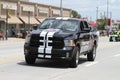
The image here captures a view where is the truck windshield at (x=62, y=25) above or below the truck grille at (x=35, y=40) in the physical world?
above

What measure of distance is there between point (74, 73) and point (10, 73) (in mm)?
2291

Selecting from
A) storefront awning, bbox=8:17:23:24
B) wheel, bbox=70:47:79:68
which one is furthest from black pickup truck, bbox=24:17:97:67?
storefront awning, bbox=8:17:23:24

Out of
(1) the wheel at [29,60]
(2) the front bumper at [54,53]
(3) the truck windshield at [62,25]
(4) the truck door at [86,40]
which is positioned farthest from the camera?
(4) the truck door at [86,40]

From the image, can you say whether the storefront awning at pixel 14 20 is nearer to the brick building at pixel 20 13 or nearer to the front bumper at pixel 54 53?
the brick building at pixel 20 13

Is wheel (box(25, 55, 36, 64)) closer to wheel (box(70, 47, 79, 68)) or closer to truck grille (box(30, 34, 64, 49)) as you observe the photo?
truck grille (box(30, 34, 64, 49))

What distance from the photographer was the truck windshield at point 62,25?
16.7 m

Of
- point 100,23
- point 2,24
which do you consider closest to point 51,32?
point 2,24

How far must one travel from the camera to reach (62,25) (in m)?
16.8

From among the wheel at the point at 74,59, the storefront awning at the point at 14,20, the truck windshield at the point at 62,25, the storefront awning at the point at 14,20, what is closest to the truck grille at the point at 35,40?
the truck windshield at the point at 62,25

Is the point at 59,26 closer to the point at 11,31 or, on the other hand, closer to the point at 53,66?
the point at 53,66

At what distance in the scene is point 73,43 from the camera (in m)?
15.6

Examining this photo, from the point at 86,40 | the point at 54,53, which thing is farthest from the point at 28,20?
the point at 54,53

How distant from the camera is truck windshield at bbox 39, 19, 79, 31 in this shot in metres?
16.7

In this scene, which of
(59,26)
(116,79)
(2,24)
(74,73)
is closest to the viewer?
(116,79)
